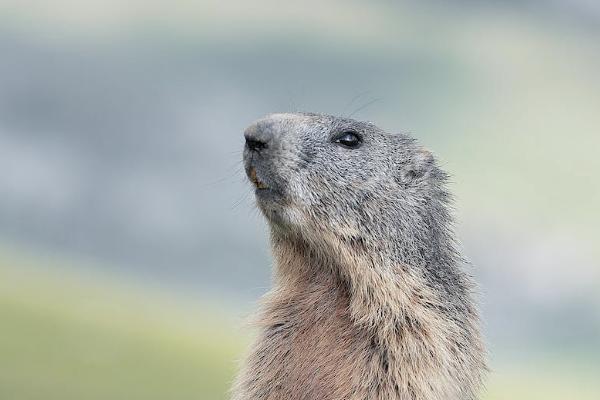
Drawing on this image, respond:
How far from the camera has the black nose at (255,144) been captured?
18.7 ft

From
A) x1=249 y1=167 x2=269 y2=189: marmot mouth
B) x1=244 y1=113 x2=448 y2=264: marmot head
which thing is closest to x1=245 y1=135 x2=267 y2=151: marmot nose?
x1=244 y1=113 x2=448 y2=264: marmot head

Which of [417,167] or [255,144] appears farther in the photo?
[417,167]

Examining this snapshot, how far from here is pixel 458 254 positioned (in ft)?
19.7

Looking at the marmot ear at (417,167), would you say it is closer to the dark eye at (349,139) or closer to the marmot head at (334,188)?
the marmot head at (334,188)

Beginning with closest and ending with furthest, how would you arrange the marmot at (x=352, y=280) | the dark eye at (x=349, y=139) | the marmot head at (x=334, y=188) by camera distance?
the marmot at (x=352, y=280)
the marmot head at (x=334, y=188)
the dark eye at (x=349, y=139)

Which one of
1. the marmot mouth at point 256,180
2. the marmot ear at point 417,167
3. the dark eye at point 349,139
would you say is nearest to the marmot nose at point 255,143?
the marmot mouth at point 256,180

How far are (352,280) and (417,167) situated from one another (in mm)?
927

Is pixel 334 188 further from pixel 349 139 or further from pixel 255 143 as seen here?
pixel 255 143

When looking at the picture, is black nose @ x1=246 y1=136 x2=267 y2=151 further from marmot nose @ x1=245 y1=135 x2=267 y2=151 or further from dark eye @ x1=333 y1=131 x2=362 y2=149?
dark eye @ x1=333 y1=131 x2=362 y2=149

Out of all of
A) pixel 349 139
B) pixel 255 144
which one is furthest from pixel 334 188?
pixel 255 144

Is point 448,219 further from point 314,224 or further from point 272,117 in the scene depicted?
point 272,117

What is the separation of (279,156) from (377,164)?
0.66m

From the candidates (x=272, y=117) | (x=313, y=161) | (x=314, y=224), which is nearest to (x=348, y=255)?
(x=314, y=224)

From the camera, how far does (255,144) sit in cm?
573
